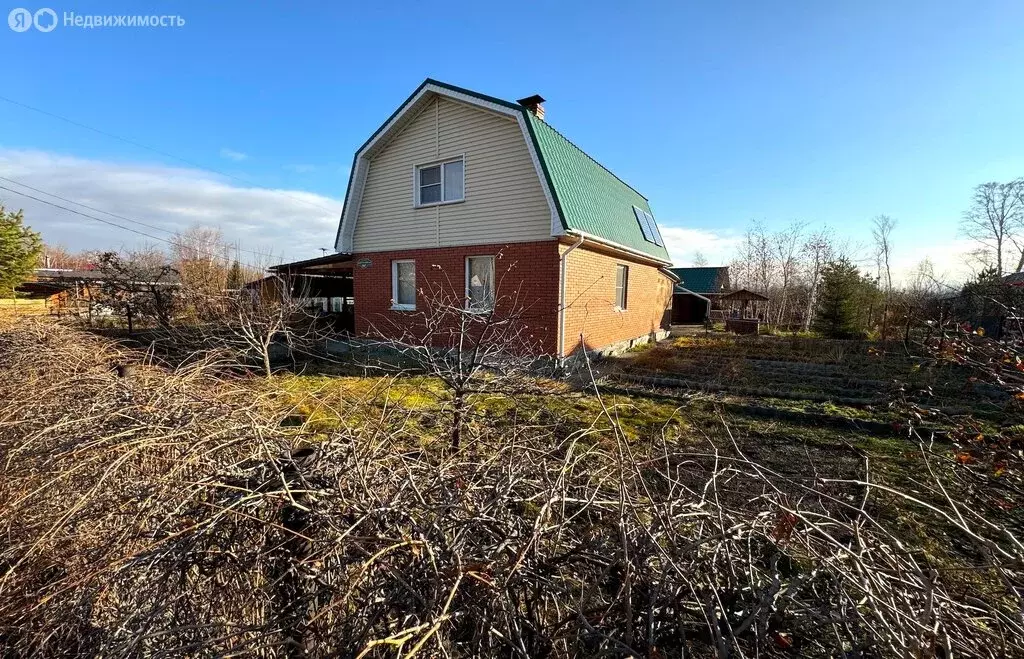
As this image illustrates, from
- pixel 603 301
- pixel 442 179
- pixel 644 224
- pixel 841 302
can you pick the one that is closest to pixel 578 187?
pixel 603 301

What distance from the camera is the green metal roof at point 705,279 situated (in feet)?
90.9

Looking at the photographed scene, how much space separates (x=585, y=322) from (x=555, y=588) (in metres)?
9.52

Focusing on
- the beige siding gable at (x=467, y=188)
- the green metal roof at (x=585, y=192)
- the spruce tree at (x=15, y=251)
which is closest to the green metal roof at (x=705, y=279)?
the green metal roof at (x=585, y=192)

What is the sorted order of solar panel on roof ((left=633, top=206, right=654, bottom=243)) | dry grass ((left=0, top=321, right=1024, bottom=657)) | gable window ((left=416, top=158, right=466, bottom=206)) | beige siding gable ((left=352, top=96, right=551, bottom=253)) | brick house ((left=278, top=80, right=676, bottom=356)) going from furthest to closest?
solar panel on roof ((left=633, top=206, right=654, bottom=243)) < gable window ((left=416, top=158, right=466, bottom=206)) < beige siding gable ((left=352, top=96, right=551, bottom=253)) < brick house ((left=278, top=80, right=676, bottom=356)) < dry grass ((left=0, top=321, right=1024, bottom=657))

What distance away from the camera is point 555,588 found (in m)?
1.31

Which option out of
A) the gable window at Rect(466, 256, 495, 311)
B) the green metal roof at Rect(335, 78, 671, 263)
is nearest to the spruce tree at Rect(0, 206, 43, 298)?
the green metal roof at Rect(335, 78, 671, 263)

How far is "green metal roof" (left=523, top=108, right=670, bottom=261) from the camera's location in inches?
354

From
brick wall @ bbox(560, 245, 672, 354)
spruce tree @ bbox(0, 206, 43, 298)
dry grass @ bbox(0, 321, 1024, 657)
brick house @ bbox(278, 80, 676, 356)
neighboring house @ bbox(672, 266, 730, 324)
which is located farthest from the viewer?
neighboring house @ bbox(672, 266, 730, 324)

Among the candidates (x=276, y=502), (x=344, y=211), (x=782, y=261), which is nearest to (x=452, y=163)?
(x=344, y=211)

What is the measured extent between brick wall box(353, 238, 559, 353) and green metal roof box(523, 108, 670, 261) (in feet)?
3.56

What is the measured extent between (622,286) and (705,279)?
60.6 ft

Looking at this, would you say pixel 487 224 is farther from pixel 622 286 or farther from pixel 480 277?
pixel 622 286

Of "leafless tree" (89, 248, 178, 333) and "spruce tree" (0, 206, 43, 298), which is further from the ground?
"spruce tree" (0, 206, 43, 298)

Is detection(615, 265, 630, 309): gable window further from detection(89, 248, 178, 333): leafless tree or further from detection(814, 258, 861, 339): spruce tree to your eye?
detection(89, 248, 178, 333): leafless tree
